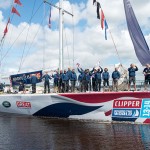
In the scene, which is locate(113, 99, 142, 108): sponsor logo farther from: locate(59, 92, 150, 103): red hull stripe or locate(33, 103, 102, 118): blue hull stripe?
locate(33, 103, 102, 118): blue hull stripe

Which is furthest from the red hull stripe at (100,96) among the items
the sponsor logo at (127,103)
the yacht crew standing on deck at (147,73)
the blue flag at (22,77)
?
the blue flag at (22,77)

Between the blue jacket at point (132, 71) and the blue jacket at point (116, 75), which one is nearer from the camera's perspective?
the blue jacket at point (132, 71)

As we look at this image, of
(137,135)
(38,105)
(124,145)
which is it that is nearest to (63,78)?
(38,105)

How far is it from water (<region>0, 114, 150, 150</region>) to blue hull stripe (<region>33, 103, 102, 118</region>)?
2.06 m

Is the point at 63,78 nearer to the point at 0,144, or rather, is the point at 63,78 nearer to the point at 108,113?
the point at 108,113

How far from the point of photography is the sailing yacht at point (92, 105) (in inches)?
583

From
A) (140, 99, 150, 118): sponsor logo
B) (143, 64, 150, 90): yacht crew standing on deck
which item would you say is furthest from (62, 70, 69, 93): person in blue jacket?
(140, 99, 150, 118): sponsor logo

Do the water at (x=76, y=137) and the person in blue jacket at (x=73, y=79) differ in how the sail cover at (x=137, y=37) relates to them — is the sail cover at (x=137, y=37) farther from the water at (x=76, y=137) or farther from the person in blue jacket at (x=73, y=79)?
the person in blue jacket at (x=73, y=79)

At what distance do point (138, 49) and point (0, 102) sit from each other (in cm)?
1084

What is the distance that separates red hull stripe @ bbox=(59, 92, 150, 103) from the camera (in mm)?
14719

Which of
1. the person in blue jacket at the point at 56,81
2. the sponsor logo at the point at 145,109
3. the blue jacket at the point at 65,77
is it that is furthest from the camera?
the person in blue jacket at the point at 56,81

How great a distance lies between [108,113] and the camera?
15562mm

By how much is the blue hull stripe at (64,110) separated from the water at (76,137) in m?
2.06

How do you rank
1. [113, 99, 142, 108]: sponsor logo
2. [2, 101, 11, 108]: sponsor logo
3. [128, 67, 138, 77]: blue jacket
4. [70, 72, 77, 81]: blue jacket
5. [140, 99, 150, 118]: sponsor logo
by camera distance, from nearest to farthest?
[140, 99, 150, 118]: sponsor logo → [113, 99, 142, 108]: sponsor logo → [128, 67, 138, 77]: blue jacket → [70, 72, 77, 81]: blue jacket → [2, 101, 11, 108]: sponsor logo
